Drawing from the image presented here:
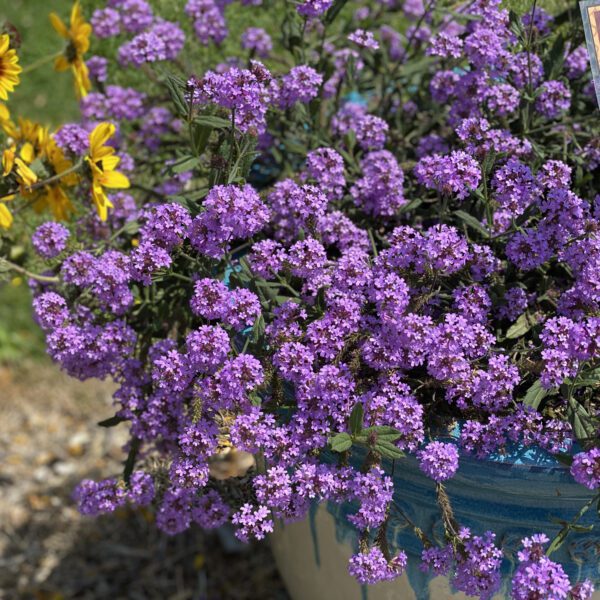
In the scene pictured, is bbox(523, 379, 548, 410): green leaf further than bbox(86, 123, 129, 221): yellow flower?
No

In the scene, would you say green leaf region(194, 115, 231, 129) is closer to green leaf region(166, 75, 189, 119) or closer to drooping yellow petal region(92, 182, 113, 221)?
green leaf region(166, 75, 189, 119)

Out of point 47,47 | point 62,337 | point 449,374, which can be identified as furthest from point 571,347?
point 47,47

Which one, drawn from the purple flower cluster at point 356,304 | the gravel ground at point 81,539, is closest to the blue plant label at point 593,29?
the purple flower cluster at point 356,304

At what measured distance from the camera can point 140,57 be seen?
1.74 metres

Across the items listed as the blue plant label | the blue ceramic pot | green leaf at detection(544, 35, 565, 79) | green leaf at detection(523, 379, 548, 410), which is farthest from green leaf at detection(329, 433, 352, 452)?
green leaf at detection(544, 35, 565, 79)

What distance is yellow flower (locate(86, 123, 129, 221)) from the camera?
160 centimetres

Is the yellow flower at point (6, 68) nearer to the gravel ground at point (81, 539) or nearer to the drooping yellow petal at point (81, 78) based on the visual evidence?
the drooping yellow petal at point (81, 78)

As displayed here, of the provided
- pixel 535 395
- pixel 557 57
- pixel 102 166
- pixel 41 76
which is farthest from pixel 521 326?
pixel 41 76

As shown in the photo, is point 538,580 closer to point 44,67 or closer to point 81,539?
point 81,539

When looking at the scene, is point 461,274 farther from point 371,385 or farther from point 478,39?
point 478,39

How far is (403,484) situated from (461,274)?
32 centimetres

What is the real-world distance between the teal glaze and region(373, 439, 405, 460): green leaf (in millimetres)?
113

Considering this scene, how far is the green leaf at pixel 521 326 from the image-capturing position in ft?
4.54

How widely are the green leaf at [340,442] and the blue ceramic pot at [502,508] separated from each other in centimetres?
13
